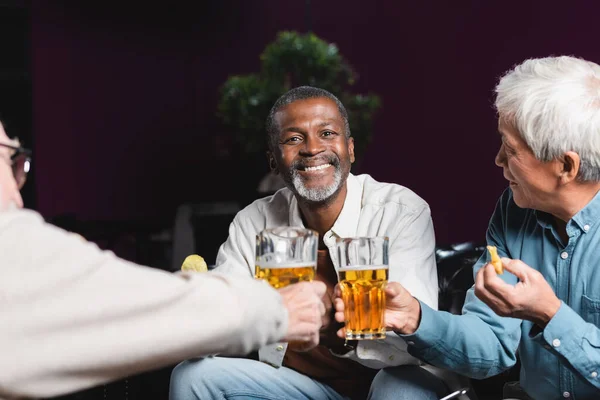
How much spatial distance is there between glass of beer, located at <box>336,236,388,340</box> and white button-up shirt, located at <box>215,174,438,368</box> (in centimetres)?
26

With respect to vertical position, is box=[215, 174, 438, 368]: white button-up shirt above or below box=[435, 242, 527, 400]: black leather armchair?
above

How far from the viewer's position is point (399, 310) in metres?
1.80

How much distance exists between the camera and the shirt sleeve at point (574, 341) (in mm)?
1662

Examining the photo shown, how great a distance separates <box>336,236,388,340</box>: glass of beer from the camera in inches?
64.1

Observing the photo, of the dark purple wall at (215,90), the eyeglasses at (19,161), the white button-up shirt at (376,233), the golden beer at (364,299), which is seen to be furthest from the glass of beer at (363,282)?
the dark purple wall at (215,90)

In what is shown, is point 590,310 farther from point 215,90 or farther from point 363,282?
point 215,90

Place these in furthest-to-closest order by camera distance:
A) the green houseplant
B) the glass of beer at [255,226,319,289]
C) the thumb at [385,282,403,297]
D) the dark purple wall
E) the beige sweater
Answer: the dark purple wall, the green houseplant, the thumb at [385,282,403,297], the glass of beer at [255,226,319,289], the beige sweater

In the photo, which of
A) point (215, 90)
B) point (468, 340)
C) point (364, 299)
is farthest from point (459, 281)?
point (215, 90)

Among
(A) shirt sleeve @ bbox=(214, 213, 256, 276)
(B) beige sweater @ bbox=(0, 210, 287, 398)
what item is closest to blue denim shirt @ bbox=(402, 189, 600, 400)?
(A) shirt sleeve @ bbox=(214, 213, 256, 276)

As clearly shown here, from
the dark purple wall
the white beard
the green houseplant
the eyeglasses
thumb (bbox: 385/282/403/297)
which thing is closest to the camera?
the eyeglasses

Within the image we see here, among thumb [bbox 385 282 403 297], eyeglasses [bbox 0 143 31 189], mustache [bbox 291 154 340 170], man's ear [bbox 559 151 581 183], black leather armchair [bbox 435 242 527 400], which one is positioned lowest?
black leather armchair [bbox 435 242 527 400]

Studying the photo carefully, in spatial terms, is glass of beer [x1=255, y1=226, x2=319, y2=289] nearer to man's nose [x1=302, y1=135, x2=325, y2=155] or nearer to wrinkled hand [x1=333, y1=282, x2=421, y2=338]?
wrinkled hand [x1=333, y1=282, x2=421, y2=338]

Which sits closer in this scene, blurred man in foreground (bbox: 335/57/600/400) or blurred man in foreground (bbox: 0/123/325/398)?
blurred man in foreground (bbox: 0/123/325/398)

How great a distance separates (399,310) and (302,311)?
1.41 feet
